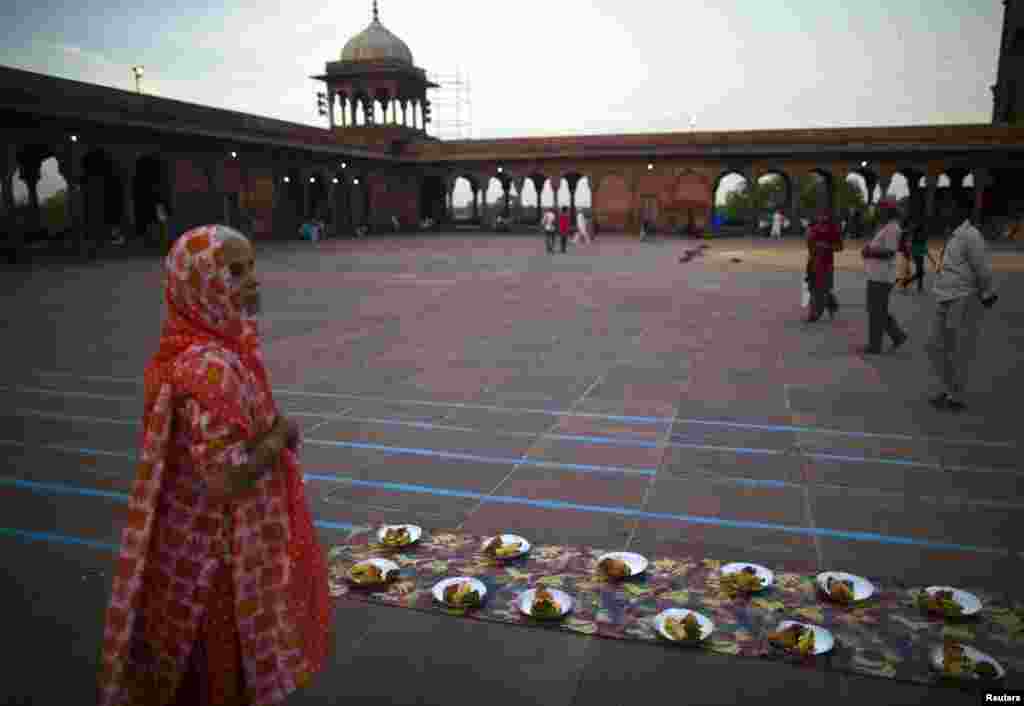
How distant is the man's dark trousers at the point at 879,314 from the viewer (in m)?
7.16

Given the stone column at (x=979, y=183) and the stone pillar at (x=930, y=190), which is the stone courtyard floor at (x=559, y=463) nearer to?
the stone pillar at (x=930, y=190)

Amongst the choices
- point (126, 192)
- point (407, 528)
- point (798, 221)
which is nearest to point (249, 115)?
point (126, 192)

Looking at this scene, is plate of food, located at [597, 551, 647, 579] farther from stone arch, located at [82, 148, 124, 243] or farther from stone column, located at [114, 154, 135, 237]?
stone arch, located at [82, 148, 124, 243]

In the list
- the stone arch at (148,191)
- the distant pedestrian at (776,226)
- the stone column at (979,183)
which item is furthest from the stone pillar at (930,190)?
the stone arch at (148,191)

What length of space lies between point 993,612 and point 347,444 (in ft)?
11.9

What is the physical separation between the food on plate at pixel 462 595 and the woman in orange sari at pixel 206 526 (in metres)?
1.04

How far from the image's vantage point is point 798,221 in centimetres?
3303

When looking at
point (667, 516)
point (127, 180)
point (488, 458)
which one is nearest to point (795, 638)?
point (667, 516)

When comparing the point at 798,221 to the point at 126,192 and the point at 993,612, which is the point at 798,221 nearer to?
the point at 126,192

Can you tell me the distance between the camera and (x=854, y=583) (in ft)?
9.39

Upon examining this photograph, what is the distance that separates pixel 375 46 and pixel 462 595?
1622 inches

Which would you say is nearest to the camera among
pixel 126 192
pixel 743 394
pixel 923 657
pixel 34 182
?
pixel 923 657

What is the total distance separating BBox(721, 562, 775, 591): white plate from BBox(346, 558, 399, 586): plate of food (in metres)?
1.40

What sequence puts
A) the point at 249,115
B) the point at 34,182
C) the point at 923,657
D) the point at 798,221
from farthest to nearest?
the point at 798,221, the point at 249,115, the point at 34,182, the point at 923,657
